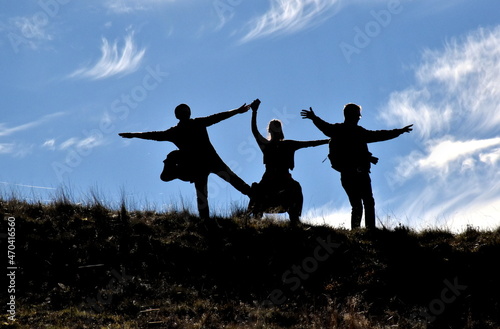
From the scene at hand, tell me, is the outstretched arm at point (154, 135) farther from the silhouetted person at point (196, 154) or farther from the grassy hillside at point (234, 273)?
the grassy hillside at point (234, 273)

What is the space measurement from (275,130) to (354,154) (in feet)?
6.07

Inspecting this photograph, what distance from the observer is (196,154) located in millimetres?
13453

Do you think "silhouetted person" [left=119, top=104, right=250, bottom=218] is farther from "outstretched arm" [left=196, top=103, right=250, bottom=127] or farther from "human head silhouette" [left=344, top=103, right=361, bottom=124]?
"human head silhouette" [left=344, top=103, right=361, bottom=124]

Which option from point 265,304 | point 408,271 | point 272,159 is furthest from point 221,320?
point 272,159

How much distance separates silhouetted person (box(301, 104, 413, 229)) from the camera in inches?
506

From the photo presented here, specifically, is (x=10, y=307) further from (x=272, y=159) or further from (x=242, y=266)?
(x=272, y=159)

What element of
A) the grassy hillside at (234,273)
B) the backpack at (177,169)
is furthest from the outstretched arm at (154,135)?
the grassy hillside at (234,273)

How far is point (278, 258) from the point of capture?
11.5 meters

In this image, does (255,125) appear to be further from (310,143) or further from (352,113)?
(352,113)

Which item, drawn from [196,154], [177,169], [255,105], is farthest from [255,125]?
[177,169]

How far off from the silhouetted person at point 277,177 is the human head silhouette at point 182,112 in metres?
1.35

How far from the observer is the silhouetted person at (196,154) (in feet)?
43.9

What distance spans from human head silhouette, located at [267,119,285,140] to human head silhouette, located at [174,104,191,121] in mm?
1713

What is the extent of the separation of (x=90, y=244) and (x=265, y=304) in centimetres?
364
